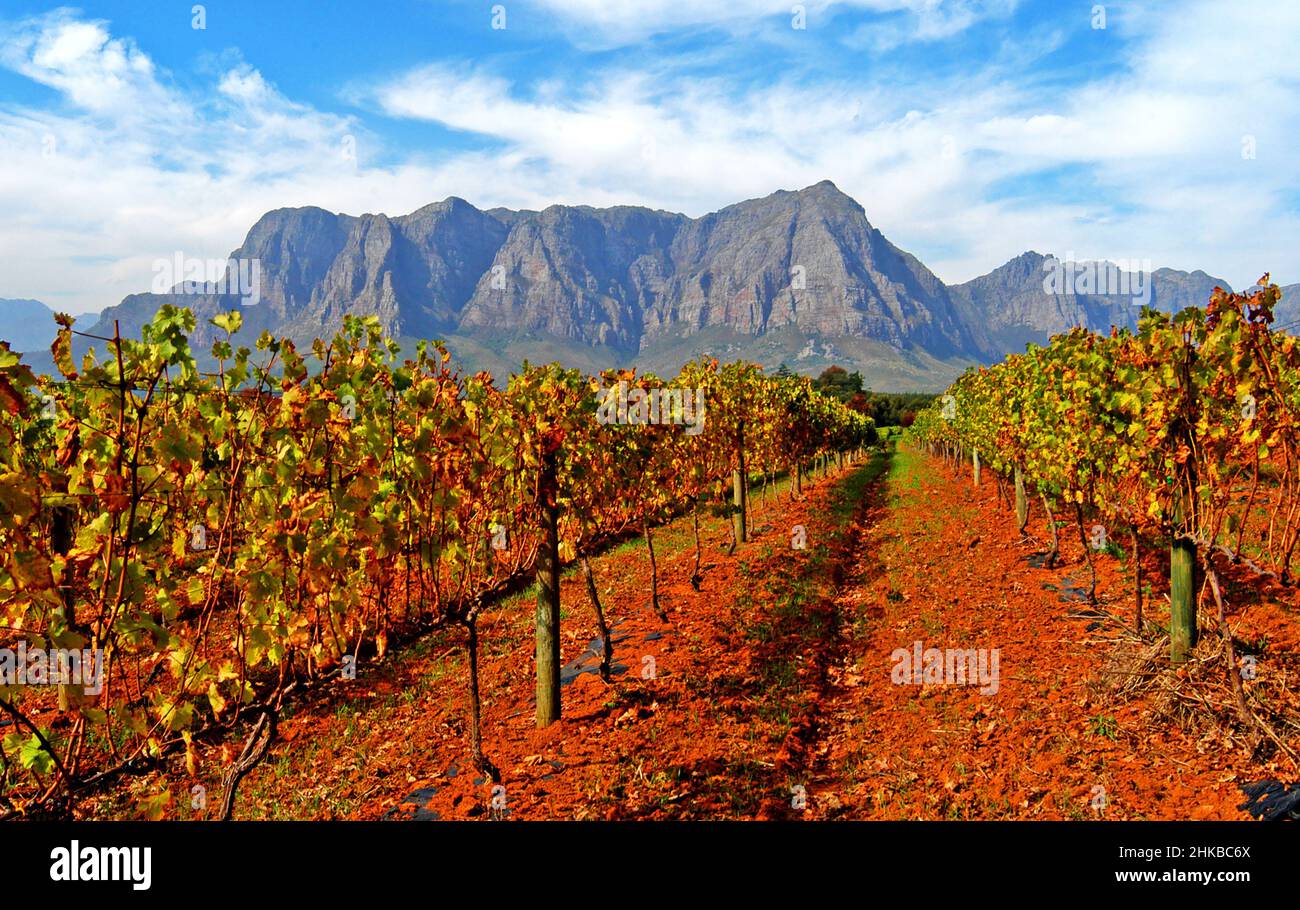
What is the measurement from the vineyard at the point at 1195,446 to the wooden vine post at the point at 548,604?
261 inches

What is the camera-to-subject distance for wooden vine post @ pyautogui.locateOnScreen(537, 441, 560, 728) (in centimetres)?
782

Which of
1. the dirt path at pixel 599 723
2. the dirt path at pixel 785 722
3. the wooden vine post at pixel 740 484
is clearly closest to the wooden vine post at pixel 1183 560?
the dirt path at pixel 785 722

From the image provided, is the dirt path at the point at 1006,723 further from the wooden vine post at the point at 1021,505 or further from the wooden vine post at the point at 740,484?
the wooden vine post at the point at 740,484

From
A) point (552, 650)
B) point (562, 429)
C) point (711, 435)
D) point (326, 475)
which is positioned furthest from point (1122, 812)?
point (711, 435)

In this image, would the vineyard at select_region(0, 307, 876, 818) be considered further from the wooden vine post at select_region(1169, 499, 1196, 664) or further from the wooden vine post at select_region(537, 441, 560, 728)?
the wooden vine post at select_region(1169, 499, 1196, 664)

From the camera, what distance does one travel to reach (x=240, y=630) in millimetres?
4453

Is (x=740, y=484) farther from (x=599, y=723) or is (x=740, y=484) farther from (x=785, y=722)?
(x=599, y=723)

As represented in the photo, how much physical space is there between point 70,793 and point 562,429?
500 cm

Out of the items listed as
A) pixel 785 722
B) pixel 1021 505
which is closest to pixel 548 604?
pixel 785 722

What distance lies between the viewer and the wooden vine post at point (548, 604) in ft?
25.6

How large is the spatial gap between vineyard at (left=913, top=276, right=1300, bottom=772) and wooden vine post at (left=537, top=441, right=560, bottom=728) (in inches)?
261

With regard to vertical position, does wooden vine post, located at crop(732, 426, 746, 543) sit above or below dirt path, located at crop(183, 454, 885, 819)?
above

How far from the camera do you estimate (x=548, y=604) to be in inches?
316

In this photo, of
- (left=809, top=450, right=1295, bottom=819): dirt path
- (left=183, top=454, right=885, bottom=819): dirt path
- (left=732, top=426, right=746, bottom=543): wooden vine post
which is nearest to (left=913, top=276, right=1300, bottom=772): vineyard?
(left=809, top=450, right=1295, bottom=819): dirt path
